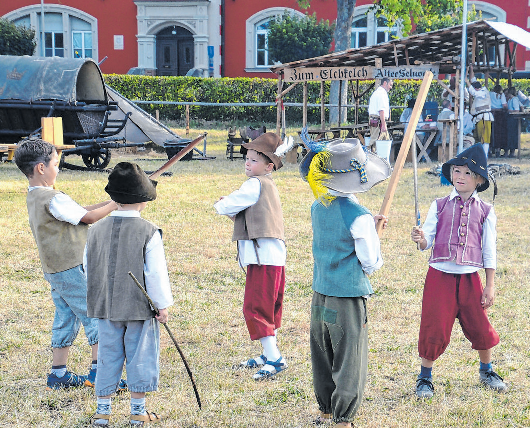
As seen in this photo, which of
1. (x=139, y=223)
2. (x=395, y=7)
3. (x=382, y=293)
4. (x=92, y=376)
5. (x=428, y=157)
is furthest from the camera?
(x=395, y=7)

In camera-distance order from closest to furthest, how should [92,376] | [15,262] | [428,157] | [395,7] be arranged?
[92,376] → [15,262] → [428,157] → [395,7]

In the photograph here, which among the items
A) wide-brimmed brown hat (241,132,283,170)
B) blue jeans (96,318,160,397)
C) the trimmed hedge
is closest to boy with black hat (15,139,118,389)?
blue jeans (96,318,160,397)

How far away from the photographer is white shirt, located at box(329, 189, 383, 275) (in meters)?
3.09

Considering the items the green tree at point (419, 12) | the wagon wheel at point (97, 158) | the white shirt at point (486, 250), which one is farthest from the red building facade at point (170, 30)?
the white shirt at point (486, 250)

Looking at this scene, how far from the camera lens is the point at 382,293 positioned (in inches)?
224

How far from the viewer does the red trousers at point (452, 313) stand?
3727mm

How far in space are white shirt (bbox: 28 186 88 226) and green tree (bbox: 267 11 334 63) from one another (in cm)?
2328

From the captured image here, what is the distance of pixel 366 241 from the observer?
10.1ft

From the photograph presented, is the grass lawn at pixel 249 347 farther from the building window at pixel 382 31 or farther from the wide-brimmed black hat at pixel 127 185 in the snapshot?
the building window at pixel 382 31

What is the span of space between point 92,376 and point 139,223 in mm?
1133

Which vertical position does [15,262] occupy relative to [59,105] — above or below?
below

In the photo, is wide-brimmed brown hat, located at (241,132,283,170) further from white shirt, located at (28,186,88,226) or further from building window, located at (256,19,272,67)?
building window, located at (256,19,272,67)

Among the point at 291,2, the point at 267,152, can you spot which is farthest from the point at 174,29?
the point at 267,152

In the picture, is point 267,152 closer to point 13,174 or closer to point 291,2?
point 13,174
